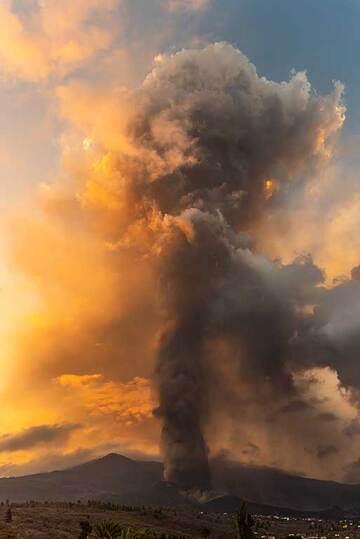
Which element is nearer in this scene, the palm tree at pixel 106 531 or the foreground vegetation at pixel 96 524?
the palm tree at pixel 106 531

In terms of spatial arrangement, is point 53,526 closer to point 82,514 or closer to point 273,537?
point 82,514

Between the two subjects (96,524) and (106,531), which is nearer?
(106,531)

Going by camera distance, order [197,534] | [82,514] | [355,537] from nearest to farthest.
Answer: [82,514] < [197,534] < [355,537]

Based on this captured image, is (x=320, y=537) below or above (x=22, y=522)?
below

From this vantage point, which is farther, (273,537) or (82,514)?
(273,537)

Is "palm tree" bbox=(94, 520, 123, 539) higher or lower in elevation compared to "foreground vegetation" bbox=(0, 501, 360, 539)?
higher

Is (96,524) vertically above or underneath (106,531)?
underneath

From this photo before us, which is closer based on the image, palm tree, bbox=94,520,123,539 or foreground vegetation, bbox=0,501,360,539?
palm tree, bbox=94,520,123,539

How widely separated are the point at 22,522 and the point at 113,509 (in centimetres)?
7226

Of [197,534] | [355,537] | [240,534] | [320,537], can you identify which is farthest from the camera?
[320,537]

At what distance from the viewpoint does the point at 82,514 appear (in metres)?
149

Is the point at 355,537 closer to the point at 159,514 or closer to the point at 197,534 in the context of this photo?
the point at 197,534

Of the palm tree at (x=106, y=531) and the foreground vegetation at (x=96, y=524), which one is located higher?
the palm tree at (x=106, y=531)

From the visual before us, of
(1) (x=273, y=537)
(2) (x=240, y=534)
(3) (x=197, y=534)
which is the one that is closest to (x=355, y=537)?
(1) (x=273, y=537)
